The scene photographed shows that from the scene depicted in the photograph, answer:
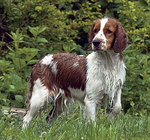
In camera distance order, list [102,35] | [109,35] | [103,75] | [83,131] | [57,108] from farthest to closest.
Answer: [57,108]
[103,75]
[109,35]
[102,35]
[83,131]

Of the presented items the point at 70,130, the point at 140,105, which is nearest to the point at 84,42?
the point at 140,105

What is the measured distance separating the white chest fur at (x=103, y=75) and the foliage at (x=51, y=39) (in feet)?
6.00

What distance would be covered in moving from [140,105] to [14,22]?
2928 mm

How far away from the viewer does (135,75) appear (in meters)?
8.05

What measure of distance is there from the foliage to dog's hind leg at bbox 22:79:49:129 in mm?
1049

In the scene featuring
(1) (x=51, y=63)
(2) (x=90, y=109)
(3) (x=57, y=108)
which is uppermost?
(1) (x=51, y=63)

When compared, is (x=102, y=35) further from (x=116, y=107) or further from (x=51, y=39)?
(x=51, y=39)

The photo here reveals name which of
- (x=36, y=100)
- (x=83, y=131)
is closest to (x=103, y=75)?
(x=36, y=100)

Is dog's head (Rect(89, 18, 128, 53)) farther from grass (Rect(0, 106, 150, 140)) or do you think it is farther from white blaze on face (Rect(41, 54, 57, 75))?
grass (Rect(0, 106, 150, 140))

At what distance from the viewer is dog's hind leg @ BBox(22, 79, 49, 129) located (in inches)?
233

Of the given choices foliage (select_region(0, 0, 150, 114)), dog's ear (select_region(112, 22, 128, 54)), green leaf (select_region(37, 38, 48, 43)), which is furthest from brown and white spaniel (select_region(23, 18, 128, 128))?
green leaf (select_region(37, 38, 48, 43))

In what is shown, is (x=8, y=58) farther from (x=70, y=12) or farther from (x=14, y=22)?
(x=70, y=12)

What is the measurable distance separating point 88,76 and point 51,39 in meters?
3.12

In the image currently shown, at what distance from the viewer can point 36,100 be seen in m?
5.95
